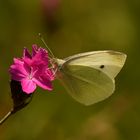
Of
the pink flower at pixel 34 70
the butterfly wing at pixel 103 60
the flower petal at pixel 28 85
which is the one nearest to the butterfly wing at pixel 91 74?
the butterfly wing at pixel 103 60

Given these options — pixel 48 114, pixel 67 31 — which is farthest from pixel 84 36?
pixel 48 114

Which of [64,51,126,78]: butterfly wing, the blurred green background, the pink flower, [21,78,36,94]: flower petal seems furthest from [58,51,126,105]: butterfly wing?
the blurred green background

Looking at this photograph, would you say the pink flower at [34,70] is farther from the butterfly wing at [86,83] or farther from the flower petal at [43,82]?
the butterfly wing at [86,83]

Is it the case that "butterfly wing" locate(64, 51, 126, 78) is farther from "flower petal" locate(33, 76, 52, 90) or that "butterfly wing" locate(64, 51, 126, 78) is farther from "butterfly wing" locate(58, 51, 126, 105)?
"flower petal" locate(33, 76, 52, 90)

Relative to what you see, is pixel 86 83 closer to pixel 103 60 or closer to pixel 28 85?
pixel 103 60

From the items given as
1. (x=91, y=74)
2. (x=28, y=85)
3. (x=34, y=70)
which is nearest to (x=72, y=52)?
(x=91, y=74)
